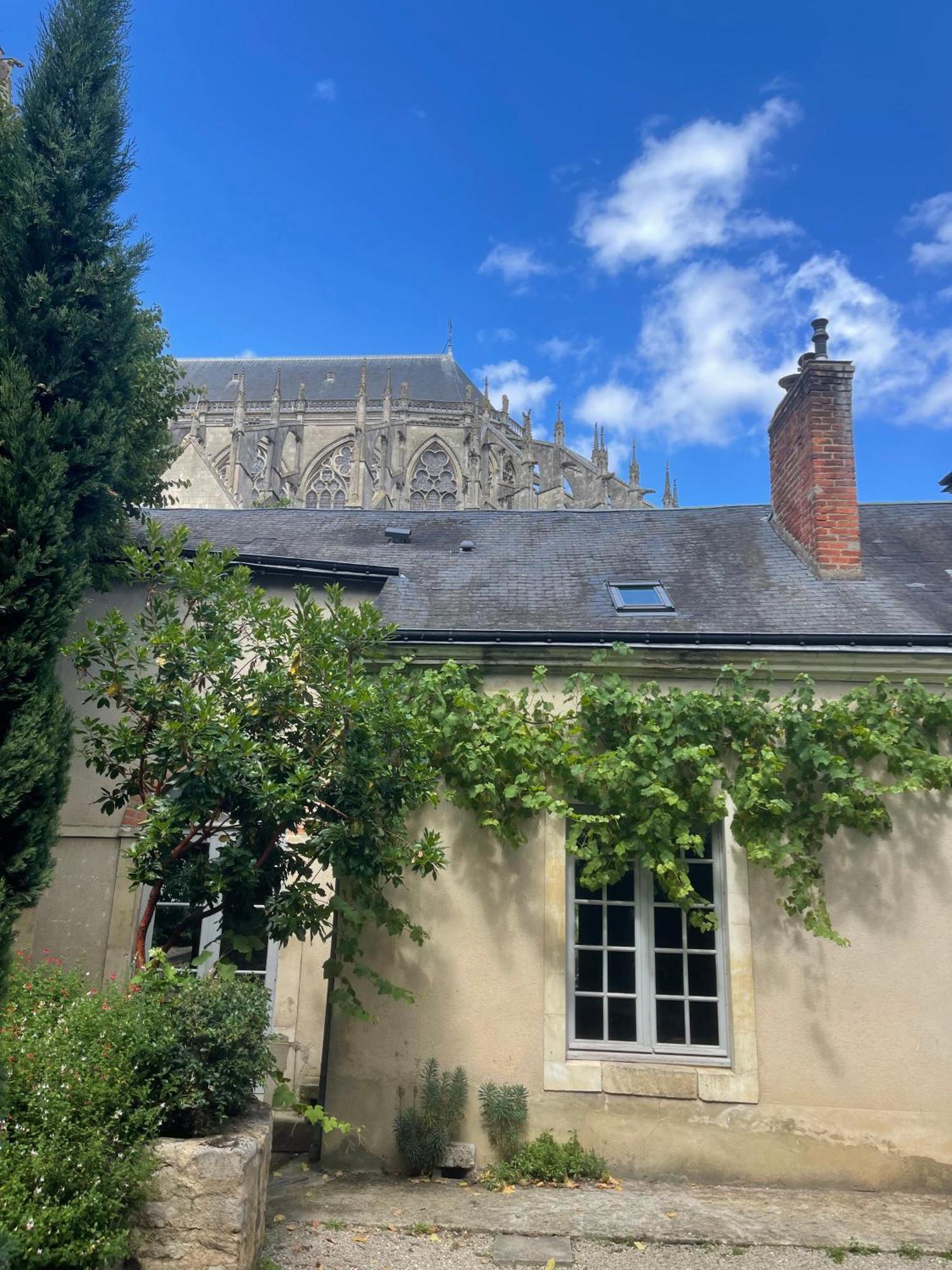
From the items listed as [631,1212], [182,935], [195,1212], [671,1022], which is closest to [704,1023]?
[671,1022]

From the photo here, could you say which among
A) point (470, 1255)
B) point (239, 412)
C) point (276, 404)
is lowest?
point (470, 1255)

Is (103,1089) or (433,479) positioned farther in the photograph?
(433,479)

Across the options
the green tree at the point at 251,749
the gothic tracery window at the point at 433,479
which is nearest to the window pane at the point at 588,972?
the green tree at the point at 251,749

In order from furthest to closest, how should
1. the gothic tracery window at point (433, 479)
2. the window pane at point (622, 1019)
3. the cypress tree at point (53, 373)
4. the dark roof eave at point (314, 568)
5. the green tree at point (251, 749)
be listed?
the gothic tracery window at point (433, 479) → the dark roof eave at point (314, 568) → the window pane at point (622, 1019) → the green tree at point (251, 749) → the cypress tree at point (53, 373)

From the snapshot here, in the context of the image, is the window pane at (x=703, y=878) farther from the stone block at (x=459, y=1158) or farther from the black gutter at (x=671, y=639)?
the stone block at (x=459, y=1158)

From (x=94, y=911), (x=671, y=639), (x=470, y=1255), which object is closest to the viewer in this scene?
(x=470, y=1255)

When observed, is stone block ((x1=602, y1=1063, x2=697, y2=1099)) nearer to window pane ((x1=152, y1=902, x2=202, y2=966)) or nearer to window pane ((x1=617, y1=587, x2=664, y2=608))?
window pane ((x1=152, y1=902, x2=202, y2=966))

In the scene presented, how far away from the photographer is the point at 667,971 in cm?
562

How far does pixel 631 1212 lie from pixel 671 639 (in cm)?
344

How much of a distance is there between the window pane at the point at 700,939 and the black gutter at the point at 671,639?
6.27 feet

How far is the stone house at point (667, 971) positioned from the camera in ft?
17.3

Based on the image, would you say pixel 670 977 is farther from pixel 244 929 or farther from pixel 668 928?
pixel 244 929

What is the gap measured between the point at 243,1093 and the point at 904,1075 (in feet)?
13.2

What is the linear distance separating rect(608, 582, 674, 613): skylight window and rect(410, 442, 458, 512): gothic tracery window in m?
28.9
